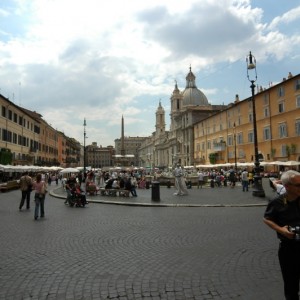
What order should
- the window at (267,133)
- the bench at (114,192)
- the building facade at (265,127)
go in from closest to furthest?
the bench at (114,192)
the building facade at (265,127)
the window at (267,133)

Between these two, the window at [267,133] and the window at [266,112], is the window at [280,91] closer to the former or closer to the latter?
the window at [266,112]

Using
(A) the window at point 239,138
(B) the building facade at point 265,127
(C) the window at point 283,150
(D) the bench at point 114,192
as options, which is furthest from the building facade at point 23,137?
(A) the window at point 239,138

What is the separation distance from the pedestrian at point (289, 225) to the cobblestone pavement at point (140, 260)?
3.21 feet

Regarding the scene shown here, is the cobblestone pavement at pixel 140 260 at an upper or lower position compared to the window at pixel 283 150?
lower

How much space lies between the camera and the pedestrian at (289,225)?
3.75 metres

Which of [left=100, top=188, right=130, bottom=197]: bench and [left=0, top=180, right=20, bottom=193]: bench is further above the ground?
[left=0, top=180, right=20, bottom=193]: bench

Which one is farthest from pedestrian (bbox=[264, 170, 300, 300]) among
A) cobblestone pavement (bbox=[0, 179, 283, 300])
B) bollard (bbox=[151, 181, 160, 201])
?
bollard (bbox=[151, 181, 160, 201])

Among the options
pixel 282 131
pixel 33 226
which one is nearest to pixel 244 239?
pixel 33 226

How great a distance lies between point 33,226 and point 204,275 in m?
6.67

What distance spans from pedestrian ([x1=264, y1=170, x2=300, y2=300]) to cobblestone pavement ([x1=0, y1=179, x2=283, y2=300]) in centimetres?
98

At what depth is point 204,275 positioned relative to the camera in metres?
5.64

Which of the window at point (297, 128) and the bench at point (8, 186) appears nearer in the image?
the bench at point (8, 186)

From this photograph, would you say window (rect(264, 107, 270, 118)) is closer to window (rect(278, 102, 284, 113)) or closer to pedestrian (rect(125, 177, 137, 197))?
window (rect(278, 102, 284, 113))

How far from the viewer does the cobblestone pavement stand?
498 centimetres
